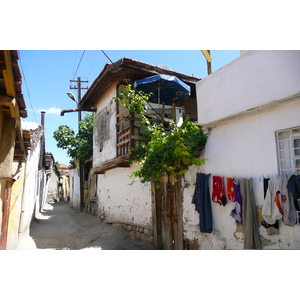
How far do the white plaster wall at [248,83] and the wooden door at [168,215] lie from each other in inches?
79.6

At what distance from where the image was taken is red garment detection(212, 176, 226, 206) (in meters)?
4.98

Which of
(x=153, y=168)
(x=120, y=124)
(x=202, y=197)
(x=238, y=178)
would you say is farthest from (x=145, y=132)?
(x=238, y=178)

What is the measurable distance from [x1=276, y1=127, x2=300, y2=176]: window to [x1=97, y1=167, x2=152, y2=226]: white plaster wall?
13.4ft

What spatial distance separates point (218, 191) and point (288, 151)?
60.3 inches

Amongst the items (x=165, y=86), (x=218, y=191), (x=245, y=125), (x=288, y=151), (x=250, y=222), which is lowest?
(x=250, y=222)

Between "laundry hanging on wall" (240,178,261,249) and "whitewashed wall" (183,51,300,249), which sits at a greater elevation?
"whitewashed wall" (183,51,300,249)

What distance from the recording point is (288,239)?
156 inches

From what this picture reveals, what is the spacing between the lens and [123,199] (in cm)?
913

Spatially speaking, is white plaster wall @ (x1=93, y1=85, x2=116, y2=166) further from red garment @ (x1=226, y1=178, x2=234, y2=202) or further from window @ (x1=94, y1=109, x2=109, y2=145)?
red garment @ (x1=226, y1=178, x2=234, y2=202)

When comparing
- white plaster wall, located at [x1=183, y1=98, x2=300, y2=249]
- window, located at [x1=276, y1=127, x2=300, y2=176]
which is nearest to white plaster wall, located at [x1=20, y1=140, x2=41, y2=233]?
white plaster wall, located at [x1=183, y1=98, x2=300, y2=249]

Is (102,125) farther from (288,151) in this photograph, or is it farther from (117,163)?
(288,151)

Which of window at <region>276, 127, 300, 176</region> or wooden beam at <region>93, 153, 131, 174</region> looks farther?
wooden beam at <region>93, 153, 131, 174</region>

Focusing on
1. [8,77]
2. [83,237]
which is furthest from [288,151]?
[83,237]

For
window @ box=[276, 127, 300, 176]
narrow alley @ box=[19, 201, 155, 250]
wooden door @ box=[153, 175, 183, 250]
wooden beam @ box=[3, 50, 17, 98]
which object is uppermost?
wooden beam @ box=[3, 50, 17, 98]
